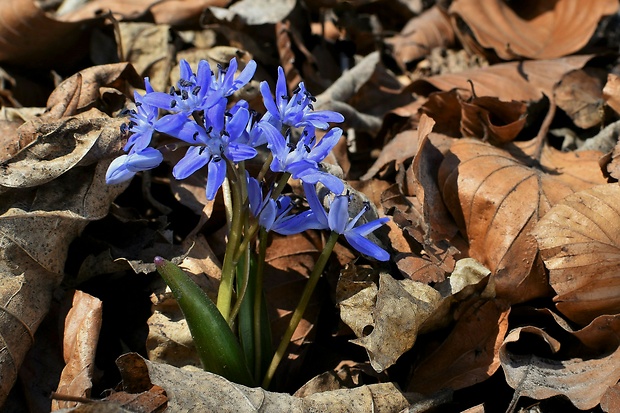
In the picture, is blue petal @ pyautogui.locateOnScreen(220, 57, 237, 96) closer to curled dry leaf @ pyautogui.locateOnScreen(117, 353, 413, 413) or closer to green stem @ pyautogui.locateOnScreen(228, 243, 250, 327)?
green stem @ pyautogui.locateOnScreen(228, 243, 250, 327)

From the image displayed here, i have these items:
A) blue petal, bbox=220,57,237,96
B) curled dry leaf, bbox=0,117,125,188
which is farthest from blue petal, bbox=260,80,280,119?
curled dry leaf, bbox=0,117,125,188

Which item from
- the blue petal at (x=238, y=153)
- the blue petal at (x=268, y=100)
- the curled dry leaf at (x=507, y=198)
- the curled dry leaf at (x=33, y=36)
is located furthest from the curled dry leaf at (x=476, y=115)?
the curled dry leaf at (x=33, y=36)

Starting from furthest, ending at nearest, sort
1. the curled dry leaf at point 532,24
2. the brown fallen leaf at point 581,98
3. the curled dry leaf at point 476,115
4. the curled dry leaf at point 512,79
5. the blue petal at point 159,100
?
1. the curled dry leaf at point 532,24
2. the curled dry leaf at point 512,79
3. the brown fallen leaf at point 581,98
4. the curled dry leaf at point 476,115
5. the blue petal at point 159,100

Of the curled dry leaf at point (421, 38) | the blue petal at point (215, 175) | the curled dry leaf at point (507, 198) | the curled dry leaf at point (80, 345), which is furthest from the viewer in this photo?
the curled dry leaf at point (421, 38)

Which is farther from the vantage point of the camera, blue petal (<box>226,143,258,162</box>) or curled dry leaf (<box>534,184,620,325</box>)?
curled dry leaf (<box>534,184,620,325</box>)

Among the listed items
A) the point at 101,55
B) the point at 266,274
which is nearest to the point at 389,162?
the point at 266,274

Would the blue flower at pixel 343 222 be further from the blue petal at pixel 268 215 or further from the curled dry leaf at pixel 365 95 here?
the curled dry leaf at pixel 365 95

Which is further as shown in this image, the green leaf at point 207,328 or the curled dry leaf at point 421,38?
the curled dry leaf at point 421,38

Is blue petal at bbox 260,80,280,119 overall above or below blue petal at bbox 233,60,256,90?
below

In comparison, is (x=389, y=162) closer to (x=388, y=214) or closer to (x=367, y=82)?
(x=388, y=214)
